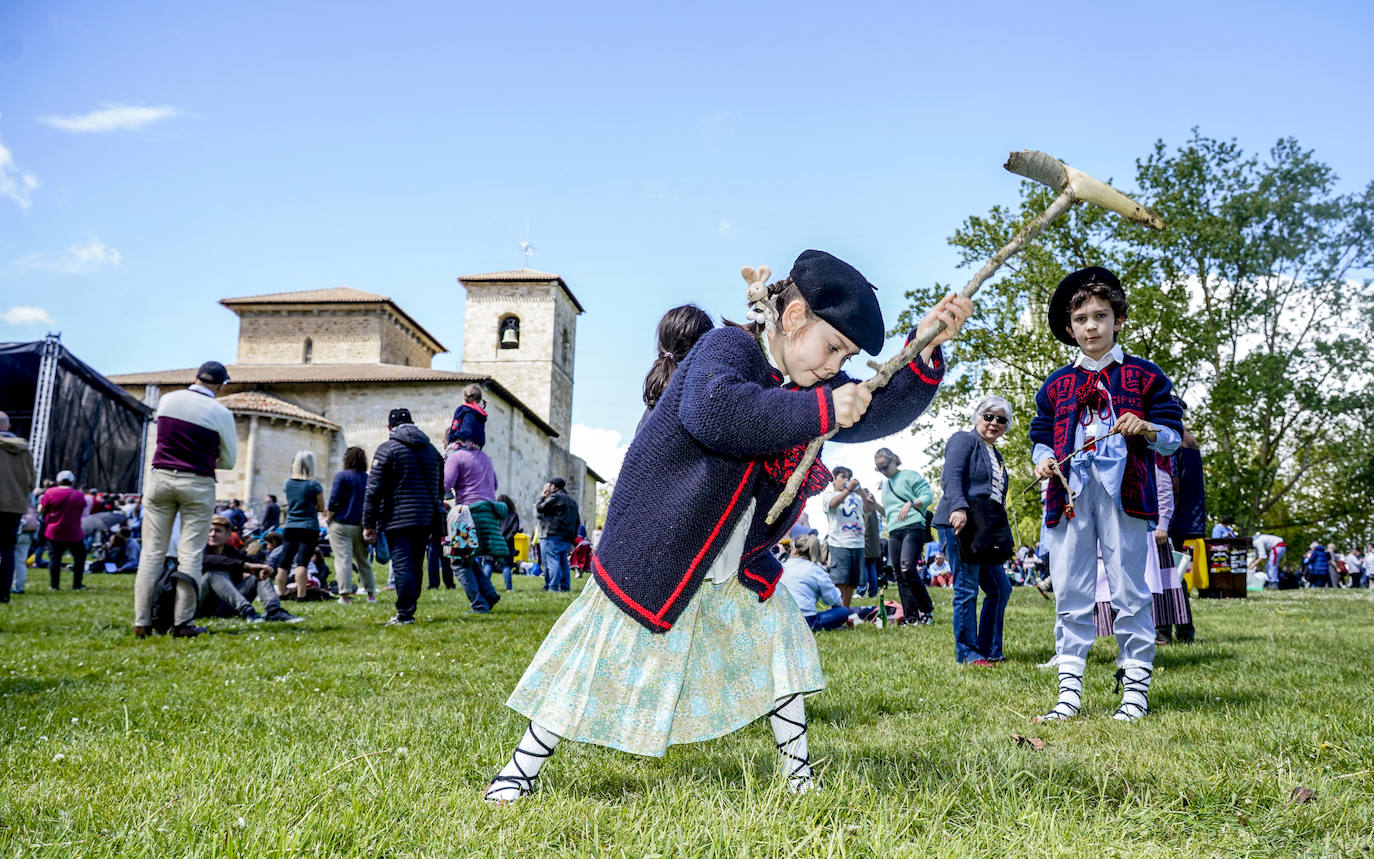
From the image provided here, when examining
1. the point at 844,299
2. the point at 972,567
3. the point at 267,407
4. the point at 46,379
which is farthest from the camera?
the point at 267,407

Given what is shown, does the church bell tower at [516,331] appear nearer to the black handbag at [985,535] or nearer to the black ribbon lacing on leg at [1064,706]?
the black handbag at [985,535]

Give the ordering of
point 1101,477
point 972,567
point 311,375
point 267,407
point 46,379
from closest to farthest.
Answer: point 1101,477 < point 972,567 < point 46,379 < point 267,407 < point 311,375

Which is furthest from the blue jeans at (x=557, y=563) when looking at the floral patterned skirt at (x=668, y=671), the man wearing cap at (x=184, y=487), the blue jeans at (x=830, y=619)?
the floral patterned skirt at (x=668, y=671)

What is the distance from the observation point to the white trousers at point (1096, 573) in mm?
4277

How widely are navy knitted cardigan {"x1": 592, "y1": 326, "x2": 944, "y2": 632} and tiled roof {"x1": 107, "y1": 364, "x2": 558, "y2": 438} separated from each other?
→ 38.5m

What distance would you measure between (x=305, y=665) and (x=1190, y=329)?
25.0 metres

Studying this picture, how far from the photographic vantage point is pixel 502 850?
2096mm

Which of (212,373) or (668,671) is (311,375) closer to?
(212,373)

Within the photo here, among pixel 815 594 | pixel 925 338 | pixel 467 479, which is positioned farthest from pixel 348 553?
pixel 925 338

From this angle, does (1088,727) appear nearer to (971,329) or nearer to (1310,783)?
(1310,783)

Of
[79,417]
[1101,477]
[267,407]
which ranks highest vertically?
[267,407]

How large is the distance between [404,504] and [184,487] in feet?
6.79

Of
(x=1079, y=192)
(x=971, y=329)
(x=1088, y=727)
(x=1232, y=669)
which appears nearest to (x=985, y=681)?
(x=1088, y=727)

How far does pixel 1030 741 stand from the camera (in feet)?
11.3
